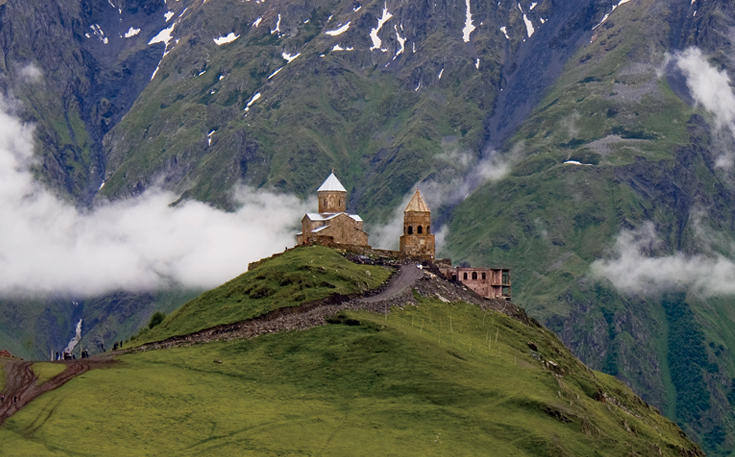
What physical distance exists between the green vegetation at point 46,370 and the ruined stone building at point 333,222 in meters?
73.2

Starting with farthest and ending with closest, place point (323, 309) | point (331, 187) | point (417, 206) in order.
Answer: point (331, 187) < point (417, 206) < point (323, 309)

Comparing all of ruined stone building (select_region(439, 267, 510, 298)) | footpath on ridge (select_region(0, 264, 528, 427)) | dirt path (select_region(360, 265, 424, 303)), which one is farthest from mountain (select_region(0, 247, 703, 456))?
ruined stone building (select_region(439, 267, 510, 298))

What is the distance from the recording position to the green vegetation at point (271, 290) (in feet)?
395

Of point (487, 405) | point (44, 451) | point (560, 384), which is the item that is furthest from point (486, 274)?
point (44, 451)

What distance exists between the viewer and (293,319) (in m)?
115

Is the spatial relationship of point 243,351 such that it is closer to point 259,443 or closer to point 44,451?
point 259,443

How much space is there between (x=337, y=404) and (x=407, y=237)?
73719 millimetres

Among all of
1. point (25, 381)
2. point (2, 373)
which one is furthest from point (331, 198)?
point (25, 381)

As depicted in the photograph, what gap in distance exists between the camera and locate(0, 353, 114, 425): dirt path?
8475 cm

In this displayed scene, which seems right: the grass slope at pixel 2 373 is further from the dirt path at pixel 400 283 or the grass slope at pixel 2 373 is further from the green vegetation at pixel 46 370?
the dirt path at pixel 400 283

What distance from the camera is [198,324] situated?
119875 mm

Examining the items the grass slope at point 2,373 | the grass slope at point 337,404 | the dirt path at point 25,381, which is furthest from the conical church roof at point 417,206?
the grass slope at point 2,373

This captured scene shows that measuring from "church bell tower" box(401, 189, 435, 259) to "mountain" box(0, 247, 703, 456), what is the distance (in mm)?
40263

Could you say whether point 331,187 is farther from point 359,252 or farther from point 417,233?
point 359,252
